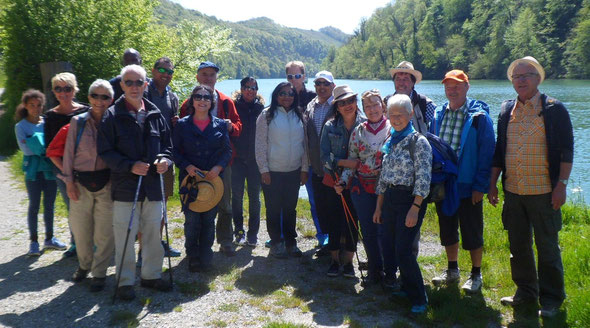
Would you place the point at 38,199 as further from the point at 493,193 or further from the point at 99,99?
the point at 493,193

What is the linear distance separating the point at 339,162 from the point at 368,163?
14.0 inches

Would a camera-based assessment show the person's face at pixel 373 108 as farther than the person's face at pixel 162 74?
No

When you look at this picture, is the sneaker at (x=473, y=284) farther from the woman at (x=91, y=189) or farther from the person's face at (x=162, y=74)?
the person's face at (x=162, y=74)

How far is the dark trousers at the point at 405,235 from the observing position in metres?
4.25

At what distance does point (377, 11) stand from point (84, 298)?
120552 millimetres

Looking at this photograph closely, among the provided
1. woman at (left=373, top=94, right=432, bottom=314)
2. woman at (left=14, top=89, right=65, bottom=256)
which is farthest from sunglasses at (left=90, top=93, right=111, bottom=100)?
woman at (left=373, top=94, right=432, bottom=314)

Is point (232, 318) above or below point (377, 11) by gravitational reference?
below

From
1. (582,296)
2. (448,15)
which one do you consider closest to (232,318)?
(582,296)

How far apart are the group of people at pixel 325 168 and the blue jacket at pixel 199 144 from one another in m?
0.01

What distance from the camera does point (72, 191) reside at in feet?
15.6

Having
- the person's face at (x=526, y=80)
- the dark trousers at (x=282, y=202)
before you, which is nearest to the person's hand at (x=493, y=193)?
the person's face at (x=526, y=80)

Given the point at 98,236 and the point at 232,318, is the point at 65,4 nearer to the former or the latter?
the point at 98,236

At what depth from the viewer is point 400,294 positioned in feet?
15.3

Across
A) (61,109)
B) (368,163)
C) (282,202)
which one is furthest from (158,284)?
(368,163)
